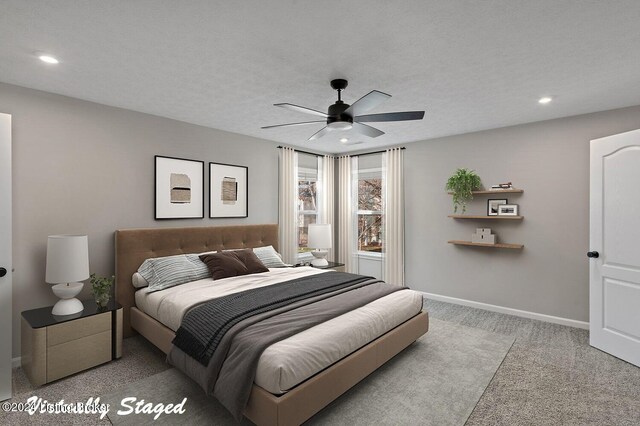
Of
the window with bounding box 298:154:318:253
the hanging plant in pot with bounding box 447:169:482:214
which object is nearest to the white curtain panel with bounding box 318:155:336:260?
the window with bounding box 298:154:318:253

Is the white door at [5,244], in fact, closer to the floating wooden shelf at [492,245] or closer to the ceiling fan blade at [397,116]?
the ceiling fan blade at [397,116]

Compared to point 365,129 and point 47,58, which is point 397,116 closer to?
point 365,129

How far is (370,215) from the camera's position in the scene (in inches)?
235

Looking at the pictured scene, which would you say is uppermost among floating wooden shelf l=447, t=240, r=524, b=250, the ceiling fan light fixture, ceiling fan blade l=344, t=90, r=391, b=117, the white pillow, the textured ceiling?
the textured ceiling

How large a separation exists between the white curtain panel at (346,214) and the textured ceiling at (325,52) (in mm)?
2506

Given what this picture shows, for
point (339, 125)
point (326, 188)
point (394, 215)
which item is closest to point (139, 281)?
point (339, 125)

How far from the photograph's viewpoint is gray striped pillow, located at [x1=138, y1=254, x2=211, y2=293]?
3.34m

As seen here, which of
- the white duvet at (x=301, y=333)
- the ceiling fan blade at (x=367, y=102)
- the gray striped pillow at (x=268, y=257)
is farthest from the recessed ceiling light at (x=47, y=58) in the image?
the gray striped pillow at (x=268, y=257)

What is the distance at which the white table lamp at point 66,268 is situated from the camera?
2.76 meters

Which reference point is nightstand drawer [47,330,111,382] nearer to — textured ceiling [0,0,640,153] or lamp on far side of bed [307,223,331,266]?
textured ceiling [0,0,640,153]

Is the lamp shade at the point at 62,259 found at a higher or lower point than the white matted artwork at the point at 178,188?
lower

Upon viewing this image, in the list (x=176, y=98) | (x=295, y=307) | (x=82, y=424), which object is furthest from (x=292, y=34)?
(x=82, y=424)

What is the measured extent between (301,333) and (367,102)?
179 cm

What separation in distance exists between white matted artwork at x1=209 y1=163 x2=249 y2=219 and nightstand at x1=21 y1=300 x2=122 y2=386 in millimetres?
1793
